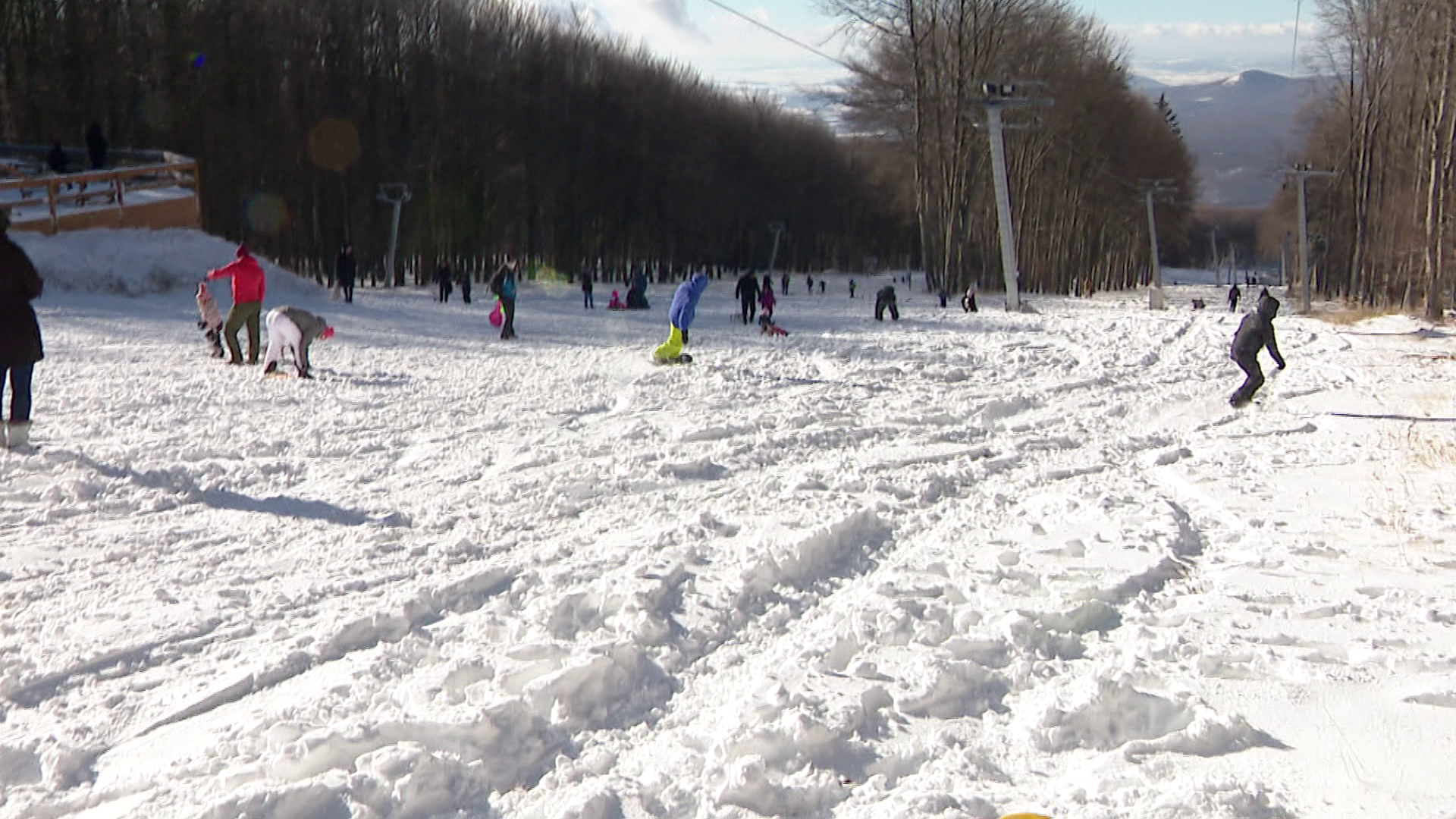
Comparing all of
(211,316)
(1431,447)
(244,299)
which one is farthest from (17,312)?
(1431,447)

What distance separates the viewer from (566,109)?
186 feet

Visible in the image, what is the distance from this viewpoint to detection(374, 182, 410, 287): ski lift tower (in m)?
43.1

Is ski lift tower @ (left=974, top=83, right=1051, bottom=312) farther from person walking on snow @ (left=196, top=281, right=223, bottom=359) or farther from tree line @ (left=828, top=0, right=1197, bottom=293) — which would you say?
person walking on snow @ (left=196, top=281, right=223, bottom=359)

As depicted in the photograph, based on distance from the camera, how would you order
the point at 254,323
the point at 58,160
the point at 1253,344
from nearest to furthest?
the point at 1253,344
the point at 254,323
the point at 58,160

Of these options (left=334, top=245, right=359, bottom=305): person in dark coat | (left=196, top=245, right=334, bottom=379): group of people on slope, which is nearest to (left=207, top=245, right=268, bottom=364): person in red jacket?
(left=196, top=245, right=334, bottom=379): group of people on slope

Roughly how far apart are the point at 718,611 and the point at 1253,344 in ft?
32.7

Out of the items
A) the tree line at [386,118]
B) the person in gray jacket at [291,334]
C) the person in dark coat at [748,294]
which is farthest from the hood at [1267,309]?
the tree line at [386,118]

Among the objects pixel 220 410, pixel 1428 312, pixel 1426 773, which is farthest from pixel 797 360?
pixel 1428 312

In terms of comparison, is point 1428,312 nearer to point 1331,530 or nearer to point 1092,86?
point 1331,530

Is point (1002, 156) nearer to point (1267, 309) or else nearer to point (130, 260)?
point (1267, 309)

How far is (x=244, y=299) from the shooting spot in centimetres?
1532

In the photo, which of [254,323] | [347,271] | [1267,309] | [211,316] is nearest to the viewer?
[1267,309]

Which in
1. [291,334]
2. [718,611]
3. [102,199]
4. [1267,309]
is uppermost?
[102,199]

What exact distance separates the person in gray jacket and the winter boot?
200 inches
